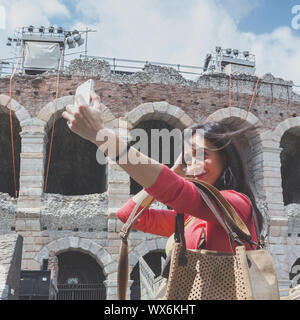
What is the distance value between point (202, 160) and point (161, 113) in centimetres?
1092

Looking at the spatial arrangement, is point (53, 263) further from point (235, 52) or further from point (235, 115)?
point (235, 52)

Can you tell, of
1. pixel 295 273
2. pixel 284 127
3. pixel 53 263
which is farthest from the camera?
pixel 284 127

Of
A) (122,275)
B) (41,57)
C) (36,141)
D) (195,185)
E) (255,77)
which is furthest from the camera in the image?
(41,57)

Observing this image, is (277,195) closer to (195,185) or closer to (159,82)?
(159,82)

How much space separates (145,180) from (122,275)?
69 cm

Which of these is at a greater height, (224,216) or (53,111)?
(53,111)

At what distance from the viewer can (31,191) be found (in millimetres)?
11500

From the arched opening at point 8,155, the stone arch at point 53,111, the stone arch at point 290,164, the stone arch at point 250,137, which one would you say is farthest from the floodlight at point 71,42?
the stone arch at point 290,164

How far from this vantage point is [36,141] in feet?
39.5

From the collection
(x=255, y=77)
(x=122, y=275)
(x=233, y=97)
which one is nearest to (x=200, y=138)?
(x=122, y=275)

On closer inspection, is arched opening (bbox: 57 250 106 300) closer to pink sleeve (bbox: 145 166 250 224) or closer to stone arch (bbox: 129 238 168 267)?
stone arch (bbox: 129 238 168 267)

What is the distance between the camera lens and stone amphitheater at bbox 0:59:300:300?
447 inches

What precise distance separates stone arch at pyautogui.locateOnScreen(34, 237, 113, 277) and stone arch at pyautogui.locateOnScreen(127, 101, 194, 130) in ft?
12.8

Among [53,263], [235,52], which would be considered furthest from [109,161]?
[235,52]
